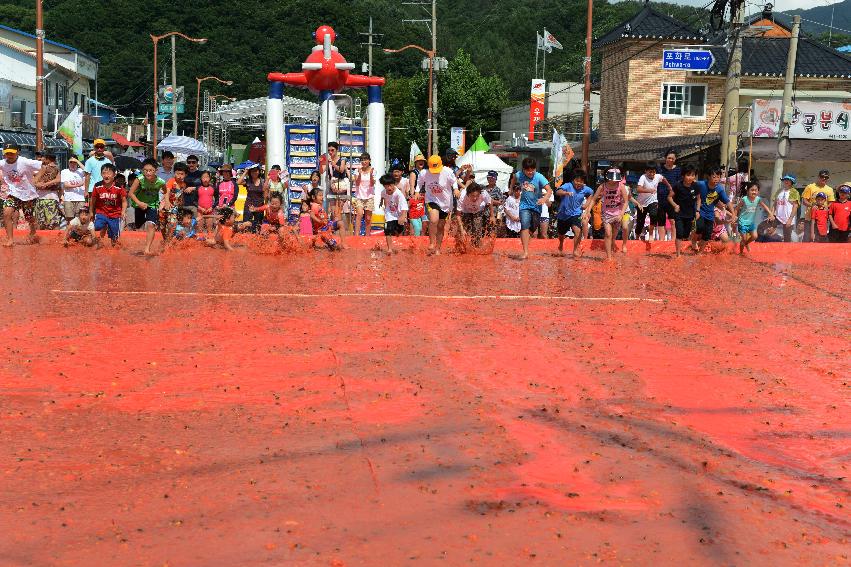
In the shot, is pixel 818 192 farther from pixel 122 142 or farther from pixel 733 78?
pixel 122 142

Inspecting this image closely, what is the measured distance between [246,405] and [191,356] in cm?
166

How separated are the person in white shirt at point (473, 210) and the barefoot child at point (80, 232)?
6.17 meters

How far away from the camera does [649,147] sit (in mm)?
36531

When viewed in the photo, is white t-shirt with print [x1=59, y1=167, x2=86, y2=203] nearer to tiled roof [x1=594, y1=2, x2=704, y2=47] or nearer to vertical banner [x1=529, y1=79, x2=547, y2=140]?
tiled roof [x1=594, y1=2, x2=704, y2=47]

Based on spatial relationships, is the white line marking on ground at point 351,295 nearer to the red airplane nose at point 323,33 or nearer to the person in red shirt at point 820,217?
the person in red shirt at point 820,217

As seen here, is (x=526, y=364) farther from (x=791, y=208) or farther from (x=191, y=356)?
(x=791, y=208)

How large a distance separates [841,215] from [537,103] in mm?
36190

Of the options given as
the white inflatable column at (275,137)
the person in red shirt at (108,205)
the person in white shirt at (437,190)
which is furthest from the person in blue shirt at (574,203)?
the white inflatable column at (275,137)

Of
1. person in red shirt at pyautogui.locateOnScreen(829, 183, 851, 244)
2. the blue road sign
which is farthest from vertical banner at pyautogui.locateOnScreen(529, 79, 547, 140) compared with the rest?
person in red shirt at pyautogui.locateOnScreen(829, 183, 851, 244)

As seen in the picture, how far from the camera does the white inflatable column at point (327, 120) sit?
23875 mm

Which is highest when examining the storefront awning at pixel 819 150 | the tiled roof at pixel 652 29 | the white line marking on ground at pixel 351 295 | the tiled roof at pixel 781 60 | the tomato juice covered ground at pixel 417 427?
the tiled roof at pixel 652 29

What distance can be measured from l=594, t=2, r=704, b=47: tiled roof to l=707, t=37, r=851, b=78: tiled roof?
1.43 m

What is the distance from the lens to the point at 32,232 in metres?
17.6

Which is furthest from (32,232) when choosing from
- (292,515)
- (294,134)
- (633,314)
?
(292,515)
